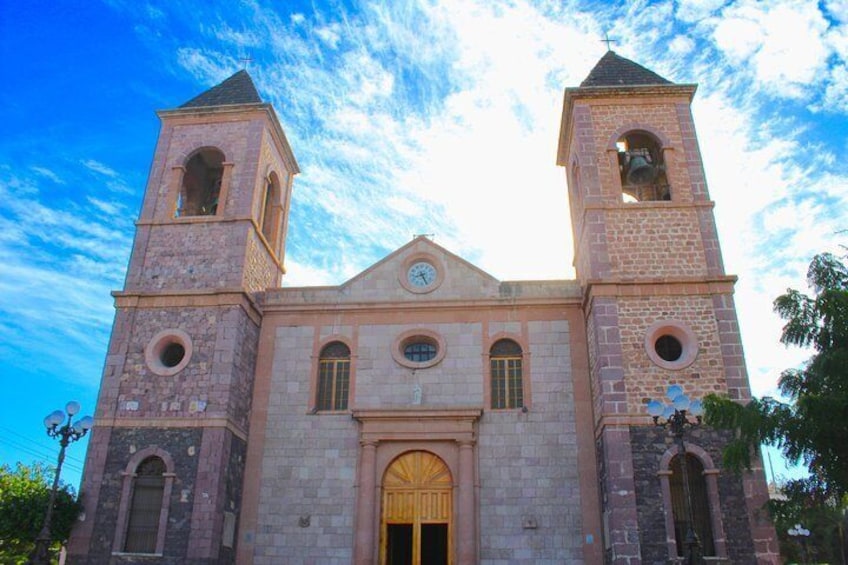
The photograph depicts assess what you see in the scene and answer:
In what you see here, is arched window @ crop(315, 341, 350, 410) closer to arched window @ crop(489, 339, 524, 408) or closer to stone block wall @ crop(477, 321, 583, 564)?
stone block wall @ crop(477, 321, 583, 564)

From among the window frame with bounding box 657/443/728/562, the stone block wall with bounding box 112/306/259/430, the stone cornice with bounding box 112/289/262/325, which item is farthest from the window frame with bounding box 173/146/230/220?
the window frame with bounding box 657/443/728/562

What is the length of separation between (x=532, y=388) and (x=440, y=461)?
9.62 ft

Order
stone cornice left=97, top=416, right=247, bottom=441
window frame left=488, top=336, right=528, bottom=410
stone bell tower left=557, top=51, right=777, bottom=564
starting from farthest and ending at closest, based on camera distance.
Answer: window frame left=488, top=336, right=528, bottom=410
stone cornice left=97, top=416, right=247, bottom=441
stone bell tower left=557, top=51, right=777, bottom=564

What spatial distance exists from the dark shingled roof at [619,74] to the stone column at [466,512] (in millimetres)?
11021

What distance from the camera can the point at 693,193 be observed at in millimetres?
18594

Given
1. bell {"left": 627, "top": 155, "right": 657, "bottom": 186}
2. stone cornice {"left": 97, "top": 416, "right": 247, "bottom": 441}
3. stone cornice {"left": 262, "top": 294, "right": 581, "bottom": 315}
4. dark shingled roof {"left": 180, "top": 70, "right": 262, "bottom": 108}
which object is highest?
dark shingled roof {"left": 180, "top": 70, "right": 262, "bottom": 108}

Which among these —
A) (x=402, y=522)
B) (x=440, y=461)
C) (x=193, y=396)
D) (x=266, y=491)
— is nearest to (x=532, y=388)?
(x=440, y=461)

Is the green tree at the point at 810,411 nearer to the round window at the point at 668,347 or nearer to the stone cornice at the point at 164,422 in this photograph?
the round window at the point at 668,347

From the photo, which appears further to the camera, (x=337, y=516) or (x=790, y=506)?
(x=337, y=516)

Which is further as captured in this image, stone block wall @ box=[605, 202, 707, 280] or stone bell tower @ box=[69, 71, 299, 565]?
stone block wall @ box=[605, 202, 707, 280]

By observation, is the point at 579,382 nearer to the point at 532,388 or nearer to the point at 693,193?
the point at 532,388

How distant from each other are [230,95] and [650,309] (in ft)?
45.6

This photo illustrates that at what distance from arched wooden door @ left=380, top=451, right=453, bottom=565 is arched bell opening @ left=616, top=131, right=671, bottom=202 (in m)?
9.31

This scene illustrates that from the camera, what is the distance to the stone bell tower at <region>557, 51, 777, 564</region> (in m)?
14.9
